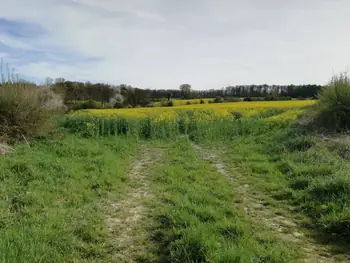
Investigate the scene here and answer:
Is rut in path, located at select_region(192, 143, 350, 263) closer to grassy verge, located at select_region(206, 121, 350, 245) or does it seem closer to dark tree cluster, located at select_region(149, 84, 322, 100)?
grassy verge, located at select_region(206, 121, 350, 245)

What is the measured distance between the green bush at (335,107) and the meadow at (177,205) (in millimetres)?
2596

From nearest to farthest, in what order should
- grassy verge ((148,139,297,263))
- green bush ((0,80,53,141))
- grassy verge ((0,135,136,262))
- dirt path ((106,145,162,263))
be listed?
grassy verge ((148,139,297,263)) → grassy verge ((0,135,136,262)) → dirt path ((106,145,162,263)) → green bush ((0,80,53,141))

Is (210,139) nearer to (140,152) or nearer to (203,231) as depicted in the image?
(140,152)

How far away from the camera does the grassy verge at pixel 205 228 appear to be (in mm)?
3105

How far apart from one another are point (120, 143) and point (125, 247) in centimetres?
728

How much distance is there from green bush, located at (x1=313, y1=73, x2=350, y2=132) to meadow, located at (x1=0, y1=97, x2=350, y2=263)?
260 centimetres

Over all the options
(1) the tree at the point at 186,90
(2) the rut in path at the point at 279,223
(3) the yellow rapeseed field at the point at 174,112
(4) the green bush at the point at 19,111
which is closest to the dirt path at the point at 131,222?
(2) the rut in path at the point at 279,223

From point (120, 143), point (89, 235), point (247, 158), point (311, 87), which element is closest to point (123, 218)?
point (89, 235)

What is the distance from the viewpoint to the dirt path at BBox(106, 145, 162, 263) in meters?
3.39

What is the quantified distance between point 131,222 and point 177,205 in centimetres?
81

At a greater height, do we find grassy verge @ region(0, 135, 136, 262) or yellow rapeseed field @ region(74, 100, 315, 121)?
yellow rapeseed field @ region(74, 100, 315, 121)

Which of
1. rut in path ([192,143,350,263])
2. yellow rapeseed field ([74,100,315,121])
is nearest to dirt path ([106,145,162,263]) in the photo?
rut in path ([192,143,350,263])

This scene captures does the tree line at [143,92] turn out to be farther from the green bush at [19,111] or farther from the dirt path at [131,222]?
the dirt path at [131,222]

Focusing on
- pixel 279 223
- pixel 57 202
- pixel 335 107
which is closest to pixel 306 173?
pixel 279 223
